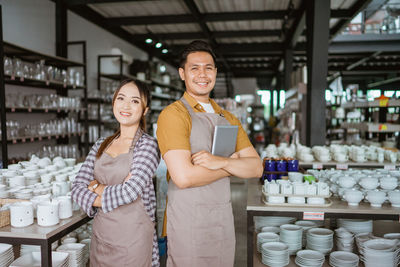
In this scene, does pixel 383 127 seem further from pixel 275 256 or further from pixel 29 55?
pixel 29 55

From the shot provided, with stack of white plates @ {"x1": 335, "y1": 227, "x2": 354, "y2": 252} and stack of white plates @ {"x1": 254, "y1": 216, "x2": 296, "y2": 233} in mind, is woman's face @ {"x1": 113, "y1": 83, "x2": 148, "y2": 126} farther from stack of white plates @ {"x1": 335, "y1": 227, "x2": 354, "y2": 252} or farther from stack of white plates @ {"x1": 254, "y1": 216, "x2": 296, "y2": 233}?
stack of white plates @ {"x1": 335, "y1": 227, "x2": 354, "y2": 252}

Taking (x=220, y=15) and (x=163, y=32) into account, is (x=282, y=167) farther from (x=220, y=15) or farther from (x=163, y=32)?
(x=163, y=32)

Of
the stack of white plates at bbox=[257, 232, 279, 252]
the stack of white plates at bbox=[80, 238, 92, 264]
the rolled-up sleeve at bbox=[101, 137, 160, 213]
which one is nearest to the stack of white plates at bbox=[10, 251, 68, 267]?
the stack of white plates at bbox=[80, 238, 92, 264]

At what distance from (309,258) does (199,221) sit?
1.24 meters

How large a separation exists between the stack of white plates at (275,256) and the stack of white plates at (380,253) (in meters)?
0.58

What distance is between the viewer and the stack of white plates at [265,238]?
108 inches

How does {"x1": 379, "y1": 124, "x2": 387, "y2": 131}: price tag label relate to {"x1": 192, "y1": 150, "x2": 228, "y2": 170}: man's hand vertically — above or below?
above

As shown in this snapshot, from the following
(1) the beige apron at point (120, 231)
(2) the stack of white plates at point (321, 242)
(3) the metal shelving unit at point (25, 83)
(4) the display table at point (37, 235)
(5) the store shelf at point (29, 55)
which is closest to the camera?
(4) the display table at point (37, 235)

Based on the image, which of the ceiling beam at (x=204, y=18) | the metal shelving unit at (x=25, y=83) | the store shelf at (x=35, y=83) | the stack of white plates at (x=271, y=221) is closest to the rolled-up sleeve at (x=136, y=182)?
the stack of white plates at (x=271, y=221)

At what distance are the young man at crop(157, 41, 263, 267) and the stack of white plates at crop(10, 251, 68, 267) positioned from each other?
797 mm

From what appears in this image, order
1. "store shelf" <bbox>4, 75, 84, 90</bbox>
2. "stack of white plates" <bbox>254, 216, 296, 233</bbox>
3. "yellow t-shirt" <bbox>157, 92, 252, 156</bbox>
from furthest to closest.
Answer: "store shelf" <bbox>4, 75, 84, 90</bbox> → "stack of white plates" <bbox>254, 216, 296, 233</bbox> → "yellow t-shirt" <bbox>157, 92, 252, 156</bbox>

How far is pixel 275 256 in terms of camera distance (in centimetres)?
251

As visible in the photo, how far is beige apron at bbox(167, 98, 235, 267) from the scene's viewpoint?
1.74 meters

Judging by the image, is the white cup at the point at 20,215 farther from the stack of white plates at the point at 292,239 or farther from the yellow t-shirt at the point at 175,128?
the stack of white plates at the point at 292,239
